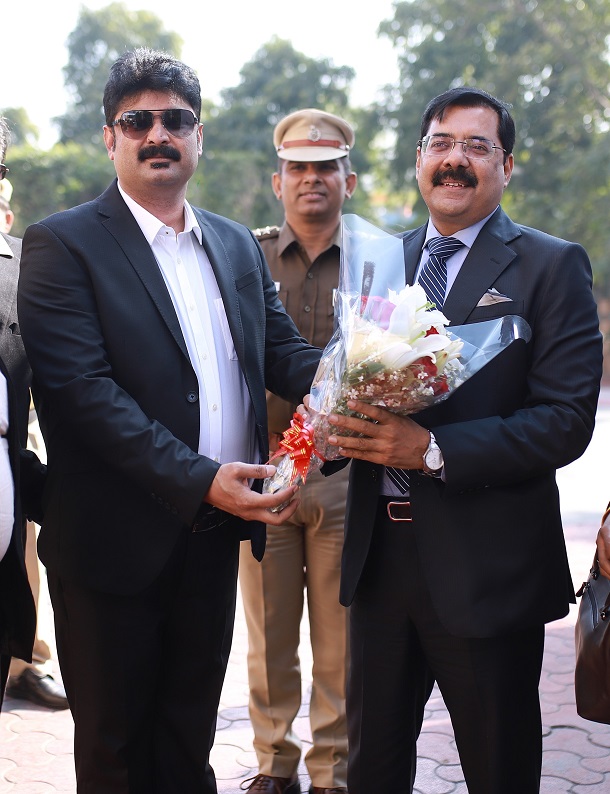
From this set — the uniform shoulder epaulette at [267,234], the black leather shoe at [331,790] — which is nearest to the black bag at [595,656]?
the black leather shoe at [331,790]

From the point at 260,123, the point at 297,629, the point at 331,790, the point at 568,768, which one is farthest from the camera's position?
the point at 260,123

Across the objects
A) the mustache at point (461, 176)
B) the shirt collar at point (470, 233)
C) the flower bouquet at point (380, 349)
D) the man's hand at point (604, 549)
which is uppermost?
the mustache at point (461, 176)

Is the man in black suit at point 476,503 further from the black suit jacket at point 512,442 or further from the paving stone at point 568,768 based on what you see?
the paving stone at point 568,768

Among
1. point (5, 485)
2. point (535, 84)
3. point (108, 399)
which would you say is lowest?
point (5, 485)

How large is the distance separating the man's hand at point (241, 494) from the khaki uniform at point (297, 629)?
1.15m

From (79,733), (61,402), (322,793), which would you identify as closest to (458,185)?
(61,402)

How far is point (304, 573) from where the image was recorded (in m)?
3.74

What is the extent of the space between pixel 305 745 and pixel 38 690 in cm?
136

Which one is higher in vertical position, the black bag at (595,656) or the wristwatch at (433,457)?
the wristwatch at (433,457)

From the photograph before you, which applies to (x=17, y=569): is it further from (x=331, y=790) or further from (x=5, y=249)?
(x=331, y=790)

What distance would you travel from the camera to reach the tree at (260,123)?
2650 centimetres

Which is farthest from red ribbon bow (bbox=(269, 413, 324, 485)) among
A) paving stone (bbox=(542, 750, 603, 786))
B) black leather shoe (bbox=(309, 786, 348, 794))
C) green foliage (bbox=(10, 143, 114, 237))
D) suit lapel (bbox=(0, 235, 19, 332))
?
green foliage (bbox=(10, 143, 114, 237))

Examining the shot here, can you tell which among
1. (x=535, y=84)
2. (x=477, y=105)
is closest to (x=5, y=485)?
(x=477, y=105)

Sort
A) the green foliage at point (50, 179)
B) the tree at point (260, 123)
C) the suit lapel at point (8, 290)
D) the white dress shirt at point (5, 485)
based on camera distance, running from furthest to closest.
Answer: the tree at point (260, 123)
the green foliage at point (50, 179)
the suit lapel at point (8, 290)
the white dress shirt at point (5, 485)
